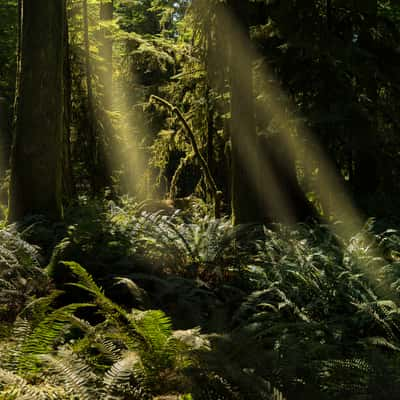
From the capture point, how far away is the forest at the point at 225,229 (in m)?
3.51

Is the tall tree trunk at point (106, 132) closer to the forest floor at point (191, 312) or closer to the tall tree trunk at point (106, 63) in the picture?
the tall tree trunk at point (106, 63)

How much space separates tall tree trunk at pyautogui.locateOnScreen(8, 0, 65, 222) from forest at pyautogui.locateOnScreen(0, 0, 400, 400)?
25 mm

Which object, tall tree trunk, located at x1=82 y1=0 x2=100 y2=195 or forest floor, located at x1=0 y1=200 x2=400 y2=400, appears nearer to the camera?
forest floor, located at x1=0 y1=200 x2=400 y2=400

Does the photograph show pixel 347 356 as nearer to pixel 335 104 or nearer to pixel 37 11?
pixel 335 104

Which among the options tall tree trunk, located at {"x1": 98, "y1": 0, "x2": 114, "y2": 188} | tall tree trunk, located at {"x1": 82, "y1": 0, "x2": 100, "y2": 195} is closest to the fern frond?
tall tree trunk, located at {"x1": 82, "y1": 0, "x2": 100, "y2": 195}

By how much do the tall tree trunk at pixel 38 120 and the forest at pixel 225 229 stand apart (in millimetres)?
25

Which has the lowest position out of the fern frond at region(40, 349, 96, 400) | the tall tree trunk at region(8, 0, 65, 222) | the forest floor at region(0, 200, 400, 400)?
the forest floor at region(0, 200, 400, 400)

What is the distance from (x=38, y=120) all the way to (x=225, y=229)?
3.33m

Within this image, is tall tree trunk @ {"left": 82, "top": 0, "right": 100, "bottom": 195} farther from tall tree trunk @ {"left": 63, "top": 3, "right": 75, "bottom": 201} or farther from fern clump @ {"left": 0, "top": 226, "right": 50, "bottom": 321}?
fern clump @ {"left": 0, "top": 226, "right": 50, "bottom": 321}

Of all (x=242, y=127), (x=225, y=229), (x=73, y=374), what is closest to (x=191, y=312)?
(x=73, y=374)

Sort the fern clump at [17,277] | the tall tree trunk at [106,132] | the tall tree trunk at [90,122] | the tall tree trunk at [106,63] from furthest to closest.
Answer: the tall tree trunk at [106,63] < the tall tree trunk at [106,132] < the tall tree trunk at [90,122] < the fern clump at [17,277]

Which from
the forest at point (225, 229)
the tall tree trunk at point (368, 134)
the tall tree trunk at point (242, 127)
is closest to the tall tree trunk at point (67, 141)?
the forest at point (225, 229)

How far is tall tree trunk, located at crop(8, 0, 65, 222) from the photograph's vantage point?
8406 mm

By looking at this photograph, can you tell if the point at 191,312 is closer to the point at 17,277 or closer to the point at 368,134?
the point at 17,277
